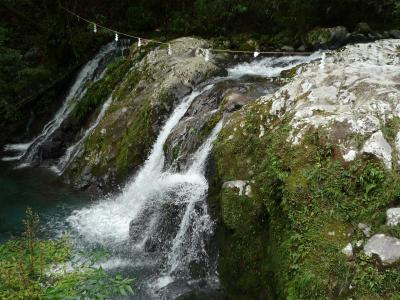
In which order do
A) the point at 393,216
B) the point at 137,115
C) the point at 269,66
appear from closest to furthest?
the point at 393,216 → the point at 137,115 → the point at 269,66

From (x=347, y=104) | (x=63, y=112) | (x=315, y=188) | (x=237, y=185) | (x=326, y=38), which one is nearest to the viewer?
(x=315, y=188)

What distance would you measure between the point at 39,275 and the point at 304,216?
4177mm

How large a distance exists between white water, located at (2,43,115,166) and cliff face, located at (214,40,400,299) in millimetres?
9424

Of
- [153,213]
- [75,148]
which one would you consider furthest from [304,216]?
[75,148]

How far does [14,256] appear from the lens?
3.99m

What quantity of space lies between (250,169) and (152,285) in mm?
3090

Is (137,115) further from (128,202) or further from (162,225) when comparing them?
(162,225)

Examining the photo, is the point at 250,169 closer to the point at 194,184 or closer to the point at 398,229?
the point at 194,184

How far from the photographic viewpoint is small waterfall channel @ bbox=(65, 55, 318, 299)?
8555mm

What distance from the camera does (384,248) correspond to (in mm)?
5648

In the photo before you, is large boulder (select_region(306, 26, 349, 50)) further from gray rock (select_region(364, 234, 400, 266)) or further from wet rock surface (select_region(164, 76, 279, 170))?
gray rock (select_region(364, 234, 400, 266))

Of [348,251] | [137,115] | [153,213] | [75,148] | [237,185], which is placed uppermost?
[137,115]

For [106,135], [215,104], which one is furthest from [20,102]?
[215,104]

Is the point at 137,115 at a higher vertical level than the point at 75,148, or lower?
higher
